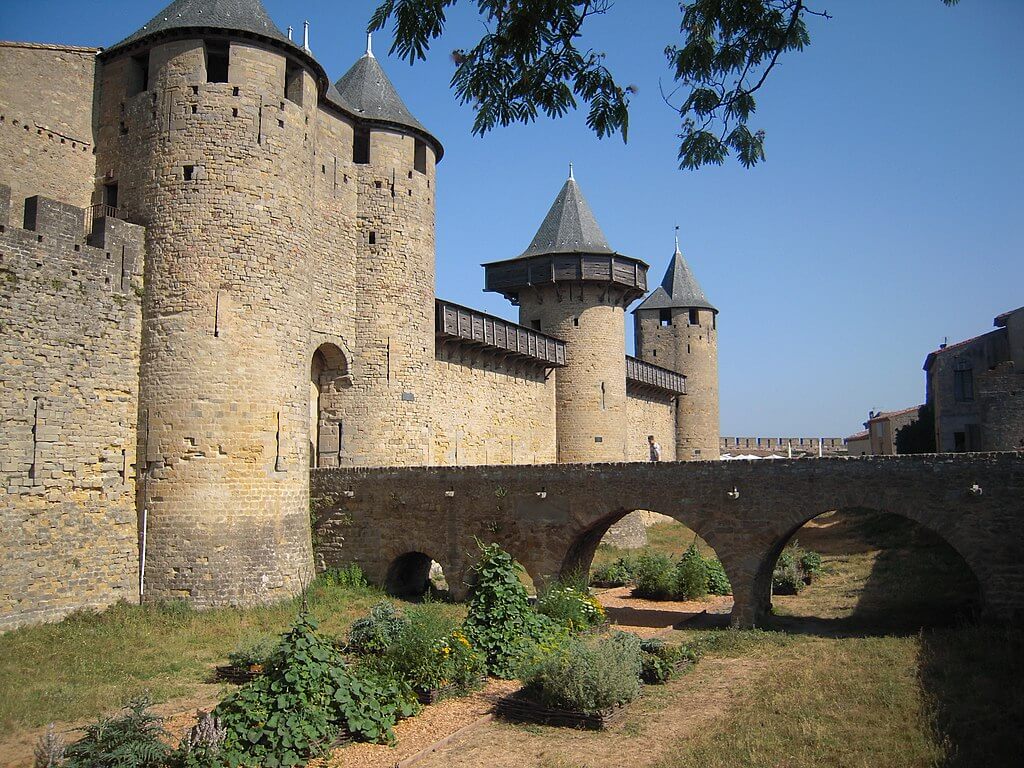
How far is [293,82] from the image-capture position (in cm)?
1752

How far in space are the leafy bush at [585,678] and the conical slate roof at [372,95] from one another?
48.0ft

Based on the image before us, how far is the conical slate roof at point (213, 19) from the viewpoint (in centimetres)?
1614

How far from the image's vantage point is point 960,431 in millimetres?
27562

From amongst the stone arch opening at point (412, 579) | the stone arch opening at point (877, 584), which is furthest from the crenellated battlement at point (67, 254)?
the stone arch opening at point (877, 584)

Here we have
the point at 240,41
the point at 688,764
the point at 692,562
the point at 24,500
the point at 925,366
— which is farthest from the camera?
the point at 925,366

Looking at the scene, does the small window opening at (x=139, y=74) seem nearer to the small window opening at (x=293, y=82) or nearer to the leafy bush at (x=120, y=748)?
the small window opening at (x=293, y=82)

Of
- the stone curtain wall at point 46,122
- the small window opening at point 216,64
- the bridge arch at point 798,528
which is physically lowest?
the bridge arch at point 798,528

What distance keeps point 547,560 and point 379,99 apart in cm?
1214

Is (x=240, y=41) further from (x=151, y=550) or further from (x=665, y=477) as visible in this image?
(x=665, y=477)

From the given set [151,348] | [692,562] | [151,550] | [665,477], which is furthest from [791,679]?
[151,348]

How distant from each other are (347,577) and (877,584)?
37.4 feet

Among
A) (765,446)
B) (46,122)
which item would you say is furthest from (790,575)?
(765,446)

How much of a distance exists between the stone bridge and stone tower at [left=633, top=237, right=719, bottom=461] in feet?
70.2

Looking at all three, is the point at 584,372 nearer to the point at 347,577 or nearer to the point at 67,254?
the point at 347,577
